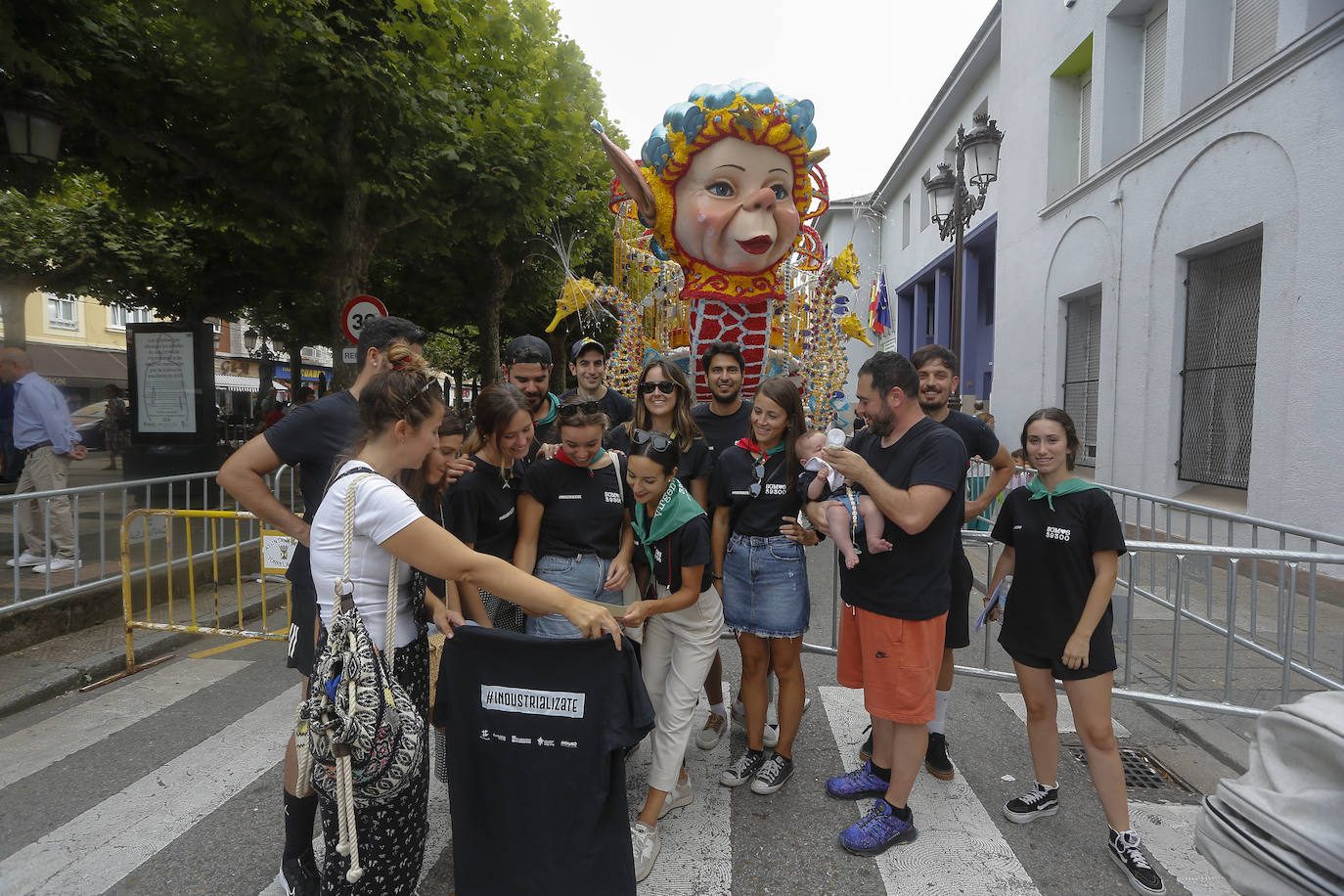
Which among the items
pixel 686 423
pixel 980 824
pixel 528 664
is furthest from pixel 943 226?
pixel 528 664

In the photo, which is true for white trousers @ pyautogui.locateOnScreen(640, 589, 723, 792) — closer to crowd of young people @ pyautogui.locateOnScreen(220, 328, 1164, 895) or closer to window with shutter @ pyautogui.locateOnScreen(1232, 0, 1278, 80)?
crowd of young people @ pyautogui.locateOnScreen(220, 328, 1164, 895)

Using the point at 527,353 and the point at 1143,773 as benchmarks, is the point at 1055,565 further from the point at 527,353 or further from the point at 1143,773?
the point at 527,353

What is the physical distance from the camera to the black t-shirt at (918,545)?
2.81 metres

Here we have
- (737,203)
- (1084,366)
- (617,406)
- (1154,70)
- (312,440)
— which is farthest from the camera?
(1084,366)

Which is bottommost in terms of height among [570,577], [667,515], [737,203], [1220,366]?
[570,577]

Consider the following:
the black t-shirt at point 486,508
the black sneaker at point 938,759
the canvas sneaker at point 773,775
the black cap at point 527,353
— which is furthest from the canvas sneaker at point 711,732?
the black cap at point 527,353

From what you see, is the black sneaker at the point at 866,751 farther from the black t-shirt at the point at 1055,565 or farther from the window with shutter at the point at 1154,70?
the window with shutter at the point at 1154,70

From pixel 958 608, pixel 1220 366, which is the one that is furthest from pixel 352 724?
pixel 1220 366

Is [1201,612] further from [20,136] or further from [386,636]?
[20,136]

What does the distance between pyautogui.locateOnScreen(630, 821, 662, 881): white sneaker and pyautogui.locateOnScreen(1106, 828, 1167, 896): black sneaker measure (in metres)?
1.77

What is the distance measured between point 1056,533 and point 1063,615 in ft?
1.07

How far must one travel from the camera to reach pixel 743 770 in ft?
11.4

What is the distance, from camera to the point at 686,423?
357 centimetres

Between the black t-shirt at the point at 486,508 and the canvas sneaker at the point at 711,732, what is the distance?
1.59 metres
